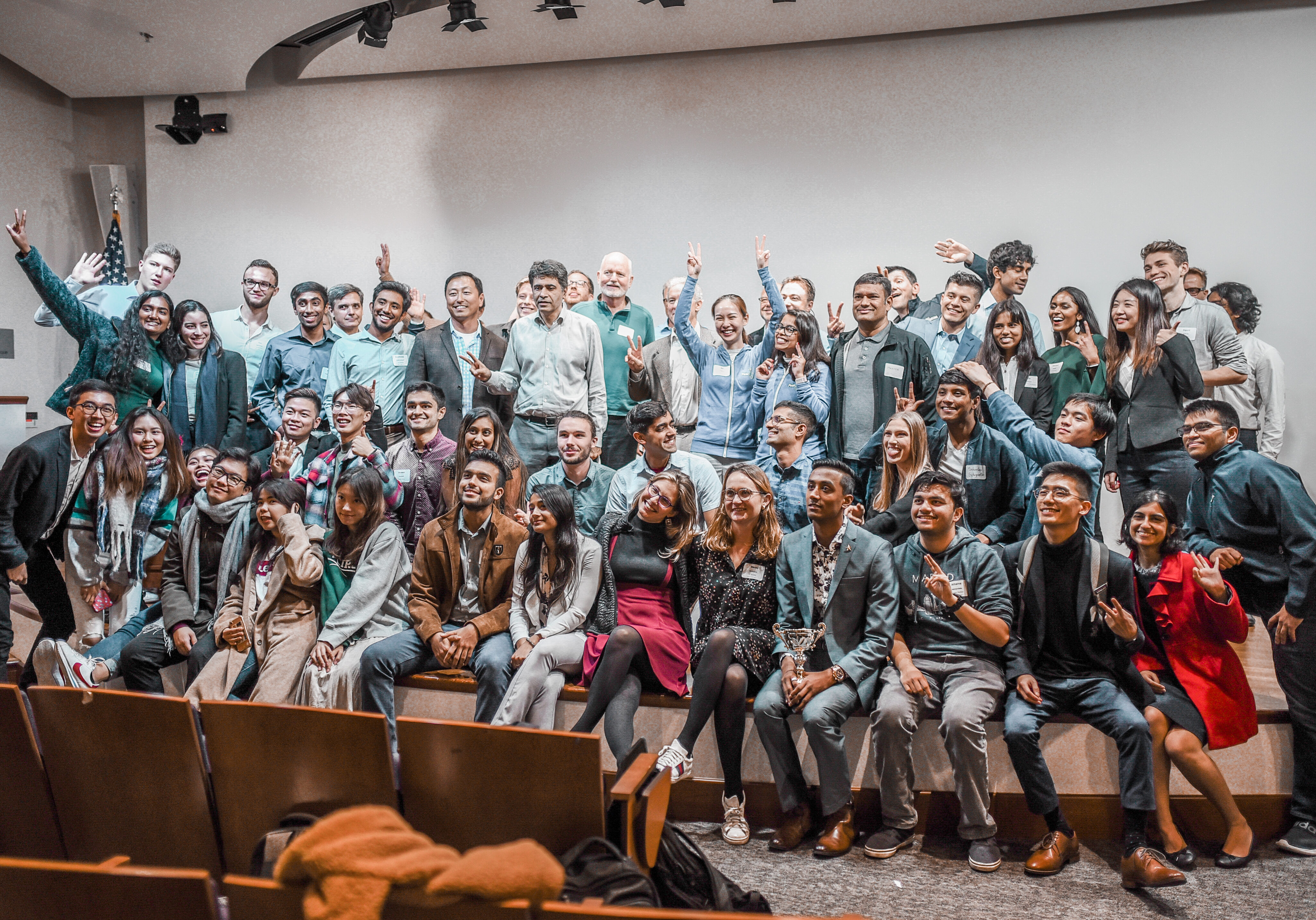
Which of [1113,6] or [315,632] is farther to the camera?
[1113,6]

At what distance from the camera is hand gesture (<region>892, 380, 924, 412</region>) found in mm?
3545

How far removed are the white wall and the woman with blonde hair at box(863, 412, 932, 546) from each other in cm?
279

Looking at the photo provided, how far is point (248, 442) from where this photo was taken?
14.5 ft

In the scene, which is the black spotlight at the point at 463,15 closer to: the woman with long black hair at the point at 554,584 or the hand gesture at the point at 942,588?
the woman with long black hair at the point at 554,584

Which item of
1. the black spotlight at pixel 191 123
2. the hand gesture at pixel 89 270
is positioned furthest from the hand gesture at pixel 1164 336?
the black spotlight at pixel 191 123

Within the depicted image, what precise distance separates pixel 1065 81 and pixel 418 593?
4814 mm

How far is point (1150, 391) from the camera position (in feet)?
10.8

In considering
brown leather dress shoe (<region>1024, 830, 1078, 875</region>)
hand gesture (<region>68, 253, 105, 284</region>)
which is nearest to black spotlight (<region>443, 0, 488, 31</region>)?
hand gesture (<region>68, 253, 105, 284</region>)

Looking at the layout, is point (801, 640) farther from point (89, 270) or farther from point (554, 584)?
point (89, 270)

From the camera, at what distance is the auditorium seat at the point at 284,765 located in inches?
62.8

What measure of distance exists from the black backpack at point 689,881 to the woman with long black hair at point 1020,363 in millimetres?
2320

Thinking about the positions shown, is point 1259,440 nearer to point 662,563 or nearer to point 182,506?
point 662,563

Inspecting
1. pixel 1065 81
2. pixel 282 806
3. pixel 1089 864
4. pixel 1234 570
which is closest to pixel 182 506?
pixel 282 806

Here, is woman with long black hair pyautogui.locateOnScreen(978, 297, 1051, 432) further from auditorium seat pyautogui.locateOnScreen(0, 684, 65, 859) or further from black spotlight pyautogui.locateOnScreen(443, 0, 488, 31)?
black spotlight pyautogui.locateOnScreen(443, 0, 488, 31)
